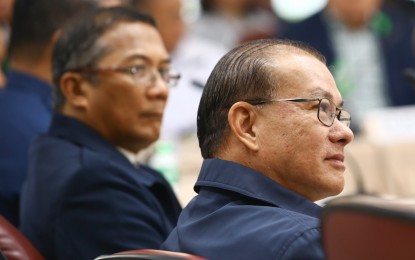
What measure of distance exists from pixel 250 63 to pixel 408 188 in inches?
91.5

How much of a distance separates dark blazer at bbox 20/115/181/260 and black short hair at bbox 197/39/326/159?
1.20ft

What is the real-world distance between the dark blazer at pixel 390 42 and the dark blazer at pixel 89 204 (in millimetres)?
3110

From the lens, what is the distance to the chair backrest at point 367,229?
46.6 inches

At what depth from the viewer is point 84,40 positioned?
8.90 feet

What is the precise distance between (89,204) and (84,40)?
0.62m

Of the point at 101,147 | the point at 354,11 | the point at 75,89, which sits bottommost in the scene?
the point at 101,147

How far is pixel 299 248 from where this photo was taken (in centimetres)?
→ 157

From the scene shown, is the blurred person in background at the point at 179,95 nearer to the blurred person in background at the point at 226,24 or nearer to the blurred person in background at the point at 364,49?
the blurred person in background at the point at 226,24

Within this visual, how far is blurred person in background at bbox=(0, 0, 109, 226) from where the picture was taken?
289 cm

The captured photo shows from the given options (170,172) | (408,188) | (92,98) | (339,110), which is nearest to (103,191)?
(92,98)

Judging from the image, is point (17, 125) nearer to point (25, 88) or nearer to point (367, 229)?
point (25, 88)

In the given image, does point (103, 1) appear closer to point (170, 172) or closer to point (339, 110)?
point (170, 172)

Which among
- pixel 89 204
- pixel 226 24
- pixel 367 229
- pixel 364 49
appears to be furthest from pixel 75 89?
pixel 226 24

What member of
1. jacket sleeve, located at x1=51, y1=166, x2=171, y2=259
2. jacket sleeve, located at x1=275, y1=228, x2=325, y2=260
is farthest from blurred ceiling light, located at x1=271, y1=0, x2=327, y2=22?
jacket sleeve, located at x1=275, y1=228, x2=325, y2=260
